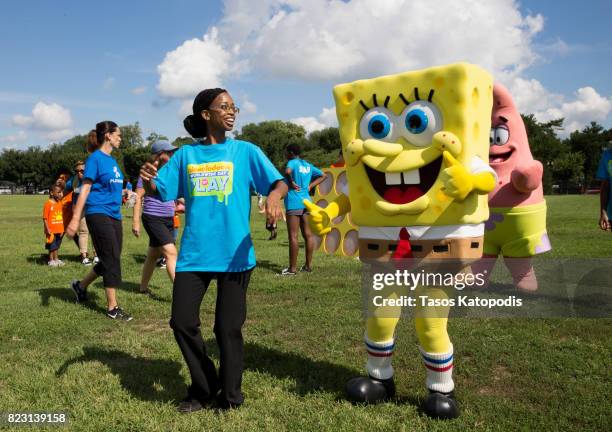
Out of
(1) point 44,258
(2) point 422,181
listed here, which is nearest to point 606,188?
(2) point 422,181

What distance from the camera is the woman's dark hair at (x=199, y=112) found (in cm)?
359

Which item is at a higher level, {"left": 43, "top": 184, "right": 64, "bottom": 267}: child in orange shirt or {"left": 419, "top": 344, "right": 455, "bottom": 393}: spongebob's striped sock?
{"left": 43, "top": 184, "right": 64, "bottom": 267}: child in orange shirt

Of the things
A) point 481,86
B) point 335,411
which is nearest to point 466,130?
point 481,86

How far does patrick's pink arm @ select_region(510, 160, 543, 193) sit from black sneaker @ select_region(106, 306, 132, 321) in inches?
171

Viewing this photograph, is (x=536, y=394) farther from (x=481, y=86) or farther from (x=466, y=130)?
(x=481, y=86)

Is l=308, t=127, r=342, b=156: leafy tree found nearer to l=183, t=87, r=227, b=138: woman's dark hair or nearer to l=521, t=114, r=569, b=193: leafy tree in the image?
l=521, t=114, r=569, b=193: leafy tree

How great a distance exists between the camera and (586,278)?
293 inches

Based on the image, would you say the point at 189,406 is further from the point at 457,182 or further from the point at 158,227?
the point at 158,227

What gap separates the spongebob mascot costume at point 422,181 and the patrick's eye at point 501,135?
88.3 inches

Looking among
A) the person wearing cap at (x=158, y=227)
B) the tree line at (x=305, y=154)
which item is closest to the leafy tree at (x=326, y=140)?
the tree line at (x=305, y=154)

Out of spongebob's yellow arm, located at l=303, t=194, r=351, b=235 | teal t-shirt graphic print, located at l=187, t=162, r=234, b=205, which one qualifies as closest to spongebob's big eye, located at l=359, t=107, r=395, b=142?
spongebob's yellow arm, located at l=303, t=194, r=351, b=235

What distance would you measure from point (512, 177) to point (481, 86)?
2.43 meters

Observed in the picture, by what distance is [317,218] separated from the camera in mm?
3674

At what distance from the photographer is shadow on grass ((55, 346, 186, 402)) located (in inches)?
151
